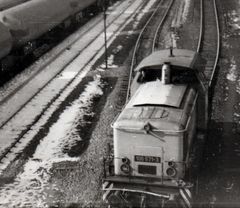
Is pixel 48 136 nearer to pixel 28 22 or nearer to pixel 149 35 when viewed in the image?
pixel 28 22

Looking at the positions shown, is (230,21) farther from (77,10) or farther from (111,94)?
(111,94)

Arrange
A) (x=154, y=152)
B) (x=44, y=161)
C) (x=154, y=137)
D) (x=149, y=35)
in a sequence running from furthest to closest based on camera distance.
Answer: (x=149, y=35) < (x=44, y=161) < (x=154, y=152) < (x=154, y=137)

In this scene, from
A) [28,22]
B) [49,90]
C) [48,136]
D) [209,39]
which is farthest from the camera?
[209,39]

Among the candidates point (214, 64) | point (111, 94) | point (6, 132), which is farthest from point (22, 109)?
point (214, 64)

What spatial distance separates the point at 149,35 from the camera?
29.6 metres

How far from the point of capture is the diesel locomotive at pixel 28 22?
2202cm

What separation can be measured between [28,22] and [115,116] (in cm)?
1080

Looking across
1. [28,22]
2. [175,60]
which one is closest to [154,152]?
[175,60]

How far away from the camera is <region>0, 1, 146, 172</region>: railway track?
15.4m

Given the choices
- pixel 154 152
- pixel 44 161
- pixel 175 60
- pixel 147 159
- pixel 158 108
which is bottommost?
pixel 44 161

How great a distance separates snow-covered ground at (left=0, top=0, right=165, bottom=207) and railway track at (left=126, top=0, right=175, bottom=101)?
2273mm

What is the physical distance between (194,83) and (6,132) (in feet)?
24.2

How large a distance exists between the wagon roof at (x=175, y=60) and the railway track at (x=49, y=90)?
212 inches

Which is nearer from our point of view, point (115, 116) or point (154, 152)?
point (154, 152)
